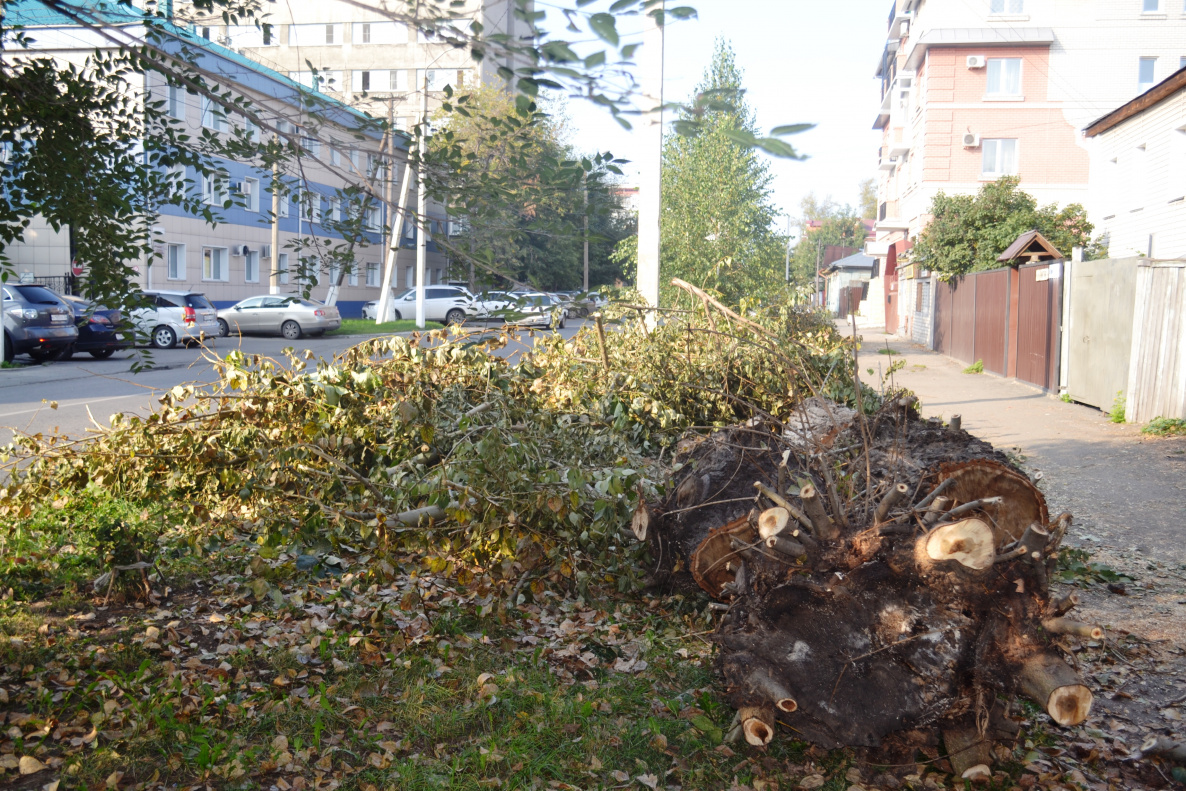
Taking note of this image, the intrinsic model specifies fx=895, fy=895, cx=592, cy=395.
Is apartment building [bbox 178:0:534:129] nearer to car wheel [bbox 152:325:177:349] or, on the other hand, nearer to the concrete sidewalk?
the concrete sidewalk

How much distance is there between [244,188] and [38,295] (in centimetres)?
425

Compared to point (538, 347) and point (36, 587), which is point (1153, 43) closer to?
point (538, 347)

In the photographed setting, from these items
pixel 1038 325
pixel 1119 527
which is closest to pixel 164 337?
pixel 1038 325

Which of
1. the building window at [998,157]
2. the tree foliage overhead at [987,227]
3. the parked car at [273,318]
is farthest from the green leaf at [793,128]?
the building window at [998,157]

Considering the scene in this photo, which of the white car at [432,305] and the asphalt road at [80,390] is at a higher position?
the white car at [432,305]

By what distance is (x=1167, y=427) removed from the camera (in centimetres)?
1017

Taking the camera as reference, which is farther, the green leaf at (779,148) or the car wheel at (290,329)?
the car wheel at (290,329)

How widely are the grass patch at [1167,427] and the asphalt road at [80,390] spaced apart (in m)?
7.23

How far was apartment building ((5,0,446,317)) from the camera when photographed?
3881 millimetres

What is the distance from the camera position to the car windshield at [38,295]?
54.3 ft

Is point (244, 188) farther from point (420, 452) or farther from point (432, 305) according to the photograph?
point (432, 305)

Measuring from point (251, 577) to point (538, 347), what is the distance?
3524mm

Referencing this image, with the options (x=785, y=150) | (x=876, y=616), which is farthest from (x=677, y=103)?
(x=876, y=616)

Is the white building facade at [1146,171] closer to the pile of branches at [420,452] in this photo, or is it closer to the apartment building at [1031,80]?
the pile of branches at [420,452]
